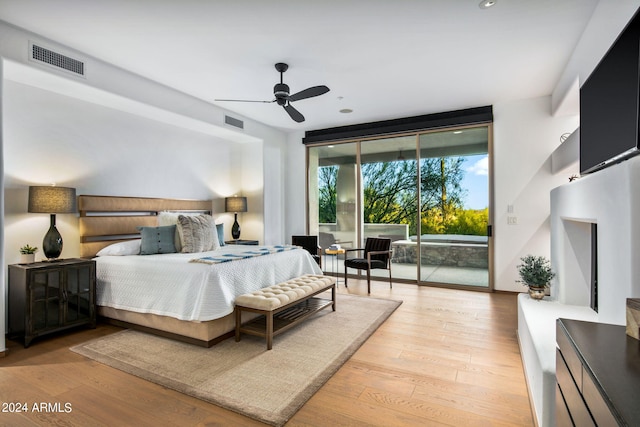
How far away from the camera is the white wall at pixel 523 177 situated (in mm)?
4598

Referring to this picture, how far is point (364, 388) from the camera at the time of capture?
223 cm

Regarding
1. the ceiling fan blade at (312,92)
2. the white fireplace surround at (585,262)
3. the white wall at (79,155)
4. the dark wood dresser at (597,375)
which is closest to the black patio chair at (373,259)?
the white fireplace surround at (585,262)

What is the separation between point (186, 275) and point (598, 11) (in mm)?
3968

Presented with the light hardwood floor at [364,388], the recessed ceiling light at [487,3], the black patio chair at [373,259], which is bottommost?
the light hardwood floor at [364,388]

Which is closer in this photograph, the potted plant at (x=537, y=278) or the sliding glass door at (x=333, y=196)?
the potted plant at (x=537, y=278)

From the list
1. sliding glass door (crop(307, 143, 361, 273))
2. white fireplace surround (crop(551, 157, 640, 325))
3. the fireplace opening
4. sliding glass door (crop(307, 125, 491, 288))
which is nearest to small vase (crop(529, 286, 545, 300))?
white fireplace surround (crop(551, 157, 640, 325))

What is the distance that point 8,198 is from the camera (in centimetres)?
332

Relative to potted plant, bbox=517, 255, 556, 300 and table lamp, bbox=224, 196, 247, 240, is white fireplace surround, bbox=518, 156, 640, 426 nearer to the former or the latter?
potted plant, bbox=517, 255, 556, 300

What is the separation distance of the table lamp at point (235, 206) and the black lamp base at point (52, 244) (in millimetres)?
2637

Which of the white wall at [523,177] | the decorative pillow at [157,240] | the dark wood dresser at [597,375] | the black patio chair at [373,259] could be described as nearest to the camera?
the dark wood dresser at [597,375]

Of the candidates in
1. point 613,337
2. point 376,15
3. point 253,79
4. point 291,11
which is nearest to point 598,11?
point 376,15

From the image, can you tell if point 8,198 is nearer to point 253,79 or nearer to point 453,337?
point 253,79

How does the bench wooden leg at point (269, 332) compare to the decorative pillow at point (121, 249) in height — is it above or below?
below

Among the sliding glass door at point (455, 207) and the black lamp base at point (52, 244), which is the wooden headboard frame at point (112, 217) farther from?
the sliding glass door at point (455, 207)
